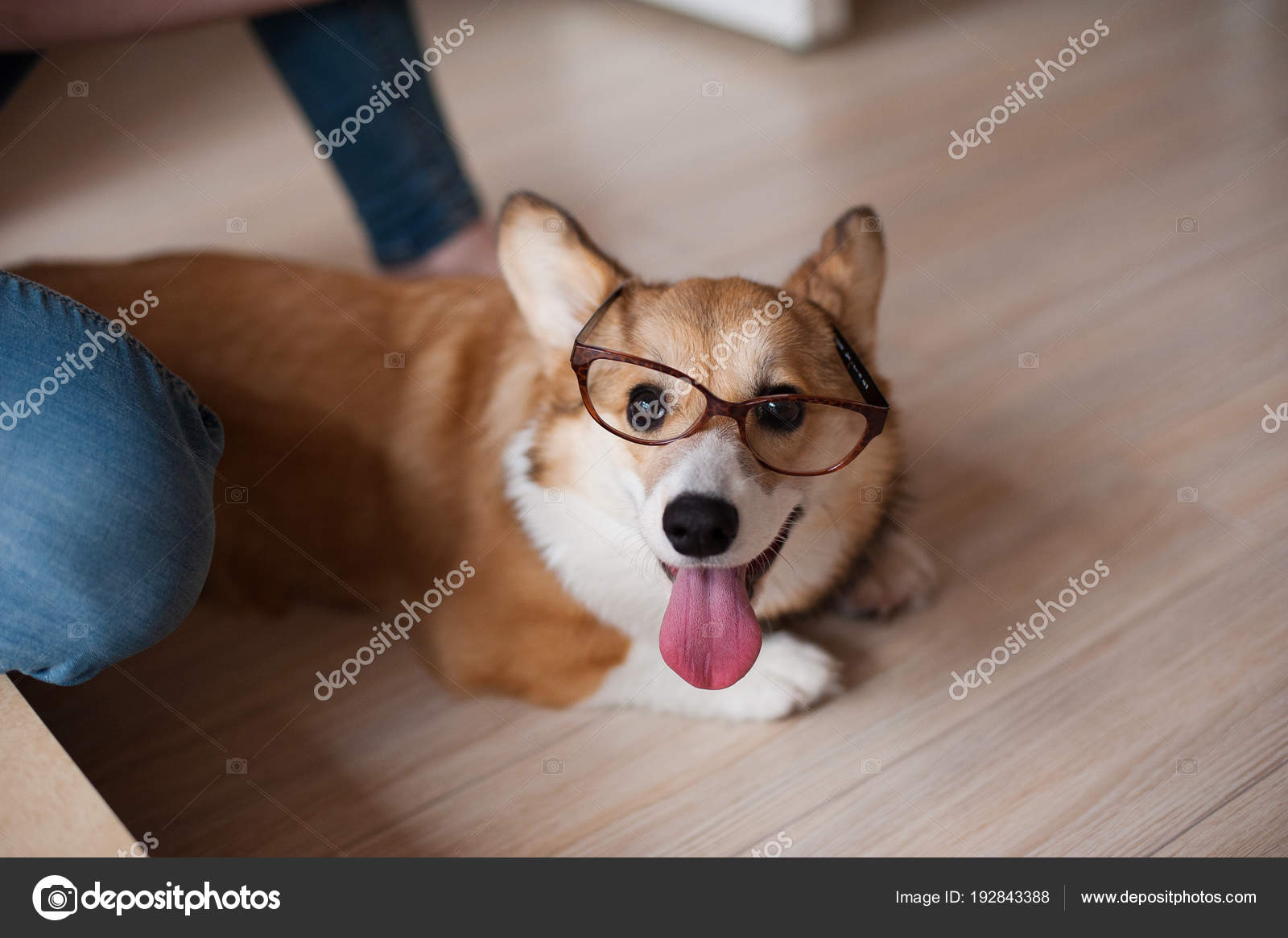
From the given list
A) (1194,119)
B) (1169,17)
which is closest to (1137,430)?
(1194,119)

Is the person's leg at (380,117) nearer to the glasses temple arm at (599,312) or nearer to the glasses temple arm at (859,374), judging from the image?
the glasses temple arm at (599,312)

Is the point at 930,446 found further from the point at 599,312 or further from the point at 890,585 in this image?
the point at 599,312

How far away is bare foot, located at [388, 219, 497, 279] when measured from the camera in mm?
2232

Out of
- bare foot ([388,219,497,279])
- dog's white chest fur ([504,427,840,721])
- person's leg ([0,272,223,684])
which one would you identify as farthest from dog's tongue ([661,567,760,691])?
bare foot ([388,219,497,279])

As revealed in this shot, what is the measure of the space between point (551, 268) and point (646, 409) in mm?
243

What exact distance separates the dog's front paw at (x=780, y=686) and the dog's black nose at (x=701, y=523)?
32 centimetres

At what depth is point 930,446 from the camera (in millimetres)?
1767

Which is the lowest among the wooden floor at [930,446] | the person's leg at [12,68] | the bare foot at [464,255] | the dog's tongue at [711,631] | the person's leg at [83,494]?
the wooden floor at [930,446]

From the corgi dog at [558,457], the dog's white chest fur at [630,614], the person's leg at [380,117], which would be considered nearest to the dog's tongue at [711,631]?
the corgi dog at [558,457]

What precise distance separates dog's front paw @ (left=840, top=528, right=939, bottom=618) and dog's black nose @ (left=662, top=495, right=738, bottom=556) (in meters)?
0.45

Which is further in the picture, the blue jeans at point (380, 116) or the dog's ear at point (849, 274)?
the blue jeans at point (380, 116)

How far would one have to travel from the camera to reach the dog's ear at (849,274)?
1.28 meters

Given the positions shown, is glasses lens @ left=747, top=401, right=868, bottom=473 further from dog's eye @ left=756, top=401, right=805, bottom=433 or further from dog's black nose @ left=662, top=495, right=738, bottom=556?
dog's black nose @ left=662, top=495, right=738, bottom=556
